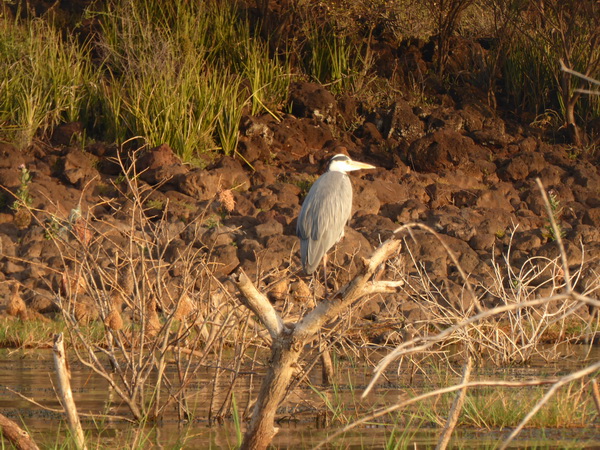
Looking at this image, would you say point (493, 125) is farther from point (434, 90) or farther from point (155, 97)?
point (155, 97)

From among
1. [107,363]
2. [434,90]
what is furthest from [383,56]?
[107,363]

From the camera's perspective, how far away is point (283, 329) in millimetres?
3922

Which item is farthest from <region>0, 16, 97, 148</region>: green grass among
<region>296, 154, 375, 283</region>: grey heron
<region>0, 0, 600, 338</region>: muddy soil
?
<region>296, 154, 375, 283</region>: grey heron

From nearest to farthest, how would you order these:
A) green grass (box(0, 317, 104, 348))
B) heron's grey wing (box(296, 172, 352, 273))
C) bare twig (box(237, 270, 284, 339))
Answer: bare twig (box(237, 270, 284, 339))
green grass (box(0, 317, 104, 348))
heron's grey wing (box(296, 172, 352, 273))

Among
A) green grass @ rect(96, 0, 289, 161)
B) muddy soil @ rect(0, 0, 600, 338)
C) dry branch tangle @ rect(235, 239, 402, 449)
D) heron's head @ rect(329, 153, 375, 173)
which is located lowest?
muddy soil @ rect(0, 0, 600, 338)

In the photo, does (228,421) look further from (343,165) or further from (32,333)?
(343,165)

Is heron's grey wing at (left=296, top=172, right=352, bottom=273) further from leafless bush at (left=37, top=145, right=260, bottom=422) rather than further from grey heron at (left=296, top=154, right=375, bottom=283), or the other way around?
leafless bush at (left=37, top=145, right=260, bottom=422)

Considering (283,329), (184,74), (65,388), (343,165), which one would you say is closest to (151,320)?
(65,388)

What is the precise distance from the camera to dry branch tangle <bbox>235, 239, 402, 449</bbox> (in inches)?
152

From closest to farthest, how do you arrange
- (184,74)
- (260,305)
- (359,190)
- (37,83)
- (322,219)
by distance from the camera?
(260,305) < (322,219) < (359,190) < (37,83) < (184,74)

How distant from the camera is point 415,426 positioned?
5516 mm

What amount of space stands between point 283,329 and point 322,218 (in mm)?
4774

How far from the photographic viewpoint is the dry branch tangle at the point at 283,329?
385 centimetres

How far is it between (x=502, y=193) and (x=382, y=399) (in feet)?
27.9
